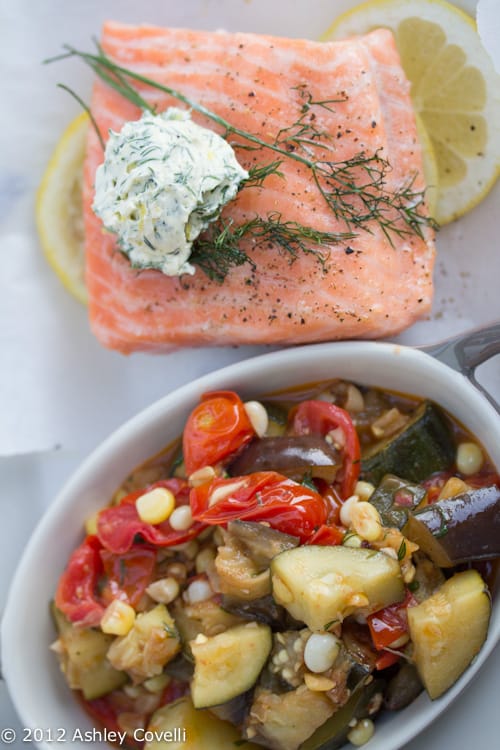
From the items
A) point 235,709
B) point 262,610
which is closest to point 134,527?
point 262,610

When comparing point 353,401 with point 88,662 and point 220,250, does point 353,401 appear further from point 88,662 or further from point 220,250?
point 88,662

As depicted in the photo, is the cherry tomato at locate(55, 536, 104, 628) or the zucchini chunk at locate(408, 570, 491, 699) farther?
the cherry tomato at locate(55, 536, 104, 628)

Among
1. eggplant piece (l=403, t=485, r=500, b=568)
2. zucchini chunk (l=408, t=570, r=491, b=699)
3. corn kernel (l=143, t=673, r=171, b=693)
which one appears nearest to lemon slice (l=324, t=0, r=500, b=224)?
eggplant piece (l=403, t=485, r=500, b=568)

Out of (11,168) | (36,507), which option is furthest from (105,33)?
(36,507)

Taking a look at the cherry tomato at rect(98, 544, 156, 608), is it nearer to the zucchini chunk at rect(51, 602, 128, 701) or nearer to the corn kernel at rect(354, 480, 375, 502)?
the zucchini chunk at rect(51, 602, 128, 701)

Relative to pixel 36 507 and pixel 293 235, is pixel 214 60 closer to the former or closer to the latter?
pixel 293 235

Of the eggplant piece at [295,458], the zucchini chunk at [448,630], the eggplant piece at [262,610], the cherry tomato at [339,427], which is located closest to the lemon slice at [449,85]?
the cherry tomato at [339,427]

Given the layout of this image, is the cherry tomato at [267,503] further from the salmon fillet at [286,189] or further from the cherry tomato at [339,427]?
the salmon fillet at [286,189]
